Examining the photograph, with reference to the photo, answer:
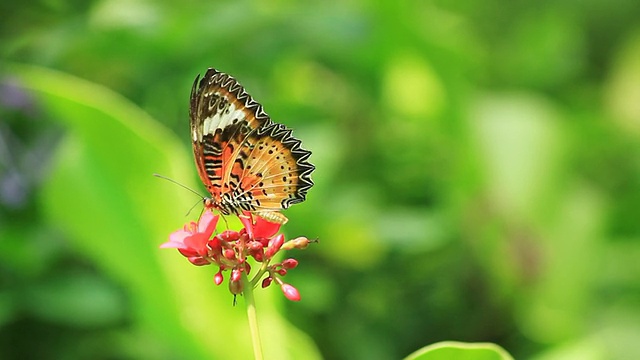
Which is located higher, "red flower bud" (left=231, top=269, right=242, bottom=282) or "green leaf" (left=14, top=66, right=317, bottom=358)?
"green leaf" (left=14, top=66, right=317, bottom=358)

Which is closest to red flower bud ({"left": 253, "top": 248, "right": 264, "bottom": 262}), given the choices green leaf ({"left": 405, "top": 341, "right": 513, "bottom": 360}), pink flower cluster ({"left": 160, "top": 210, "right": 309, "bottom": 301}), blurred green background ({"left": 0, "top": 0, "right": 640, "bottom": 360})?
pink flower cluster ({"left": 160, "top": 210, "right": 309, "bottom": 301})

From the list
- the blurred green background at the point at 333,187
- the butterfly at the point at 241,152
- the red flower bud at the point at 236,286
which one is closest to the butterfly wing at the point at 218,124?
the butterfly at the point at 241,152

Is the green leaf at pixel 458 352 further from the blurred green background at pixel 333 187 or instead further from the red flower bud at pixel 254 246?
the blurred green background at pixel 333 187

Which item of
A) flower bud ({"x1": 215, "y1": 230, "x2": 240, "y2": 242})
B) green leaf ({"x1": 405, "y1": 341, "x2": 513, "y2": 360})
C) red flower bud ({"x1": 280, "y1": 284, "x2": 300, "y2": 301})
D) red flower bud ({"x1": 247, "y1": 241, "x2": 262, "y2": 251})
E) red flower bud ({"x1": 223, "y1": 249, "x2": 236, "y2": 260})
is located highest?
flower bud ({"x1": 215, "y1": 230, "x2": 240, "y2": 242})

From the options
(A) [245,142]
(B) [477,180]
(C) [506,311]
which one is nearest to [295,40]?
(B) [477,180]

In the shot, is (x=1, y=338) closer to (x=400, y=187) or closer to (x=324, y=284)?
(x=324, y=284)

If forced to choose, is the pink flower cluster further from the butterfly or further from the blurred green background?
the blurred green background
